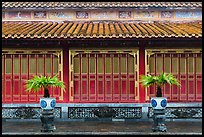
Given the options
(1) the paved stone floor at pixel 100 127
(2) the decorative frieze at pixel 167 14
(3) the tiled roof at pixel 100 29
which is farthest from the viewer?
(2) the decorative frieze at pixel 167 14

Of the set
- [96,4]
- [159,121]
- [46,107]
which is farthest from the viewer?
[96,4]

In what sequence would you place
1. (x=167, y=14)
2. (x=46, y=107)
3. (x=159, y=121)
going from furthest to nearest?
(x=167, y=14) → (x=46, y=107) → (x=159, y=121)

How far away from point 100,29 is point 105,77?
6.39 ft

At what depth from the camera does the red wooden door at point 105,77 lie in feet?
49.9

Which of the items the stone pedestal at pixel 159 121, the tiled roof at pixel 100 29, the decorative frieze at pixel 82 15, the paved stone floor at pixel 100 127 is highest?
the decorative frieze at pixel 82 15

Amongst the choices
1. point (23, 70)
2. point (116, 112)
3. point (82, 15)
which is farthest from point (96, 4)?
point (116, 112)

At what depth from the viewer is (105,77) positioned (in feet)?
50.0

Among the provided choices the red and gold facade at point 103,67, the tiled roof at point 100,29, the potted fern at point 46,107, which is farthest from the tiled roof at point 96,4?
the potted fern at point 46,107

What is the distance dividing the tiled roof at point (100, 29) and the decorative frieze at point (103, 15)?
0.40 meters

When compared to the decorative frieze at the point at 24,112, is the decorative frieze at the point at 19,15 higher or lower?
higher

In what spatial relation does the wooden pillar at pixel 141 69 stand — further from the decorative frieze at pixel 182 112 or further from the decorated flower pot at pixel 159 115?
the decorated flower pot at pixel 159 115

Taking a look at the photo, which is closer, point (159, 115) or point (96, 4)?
point (159, 115)

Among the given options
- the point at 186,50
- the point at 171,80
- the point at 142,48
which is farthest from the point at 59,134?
the point at 186,50

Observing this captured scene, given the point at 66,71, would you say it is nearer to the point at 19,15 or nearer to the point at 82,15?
the point at 82,15
